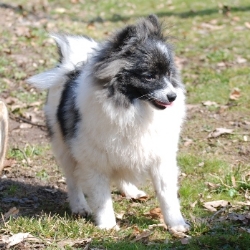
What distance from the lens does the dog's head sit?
456 cm

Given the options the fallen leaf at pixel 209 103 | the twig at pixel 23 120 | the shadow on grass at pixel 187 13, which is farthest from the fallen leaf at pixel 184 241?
the shadow on grass at pixel 187 13

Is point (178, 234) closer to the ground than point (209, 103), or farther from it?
farther from it

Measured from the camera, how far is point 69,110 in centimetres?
504

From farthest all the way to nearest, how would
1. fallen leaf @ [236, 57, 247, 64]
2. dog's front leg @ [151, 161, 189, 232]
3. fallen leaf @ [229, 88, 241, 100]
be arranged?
fallen leaf @ [236, 57, 247, 64] → fallen leaf @ [229, 88, 241, 100] → dog's front leg @ [151, 161, 189, 232]

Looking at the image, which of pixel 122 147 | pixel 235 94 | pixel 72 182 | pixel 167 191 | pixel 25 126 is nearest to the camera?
pixel 122 147

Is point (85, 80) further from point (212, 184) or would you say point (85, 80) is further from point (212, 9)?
point (212, 9)

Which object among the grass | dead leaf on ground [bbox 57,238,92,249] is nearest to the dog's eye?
the grass

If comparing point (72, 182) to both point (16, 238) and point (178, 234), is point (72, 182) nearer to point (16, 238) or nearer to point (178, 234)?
point (16, 238)

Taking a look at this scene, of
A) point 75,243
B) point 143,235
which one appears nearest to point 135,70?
point 143,235

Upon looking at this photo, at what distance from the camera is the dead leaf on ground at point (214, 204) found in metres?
5.22

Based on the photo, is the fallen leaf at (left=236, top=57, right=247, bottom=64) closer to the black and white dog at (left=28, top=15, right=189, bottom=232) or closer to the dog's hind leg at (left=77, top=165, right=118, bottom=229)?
the black and white dog at (left=28, top=15, right=189, bottom=232)

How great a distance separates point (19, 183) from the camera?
6.00 m

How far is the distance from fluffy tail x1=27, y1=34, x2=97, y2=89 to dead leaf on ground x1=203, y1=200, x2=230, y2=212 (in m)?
1.65

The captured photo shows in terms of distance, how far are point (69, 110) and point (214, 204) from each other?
4.83 feet
